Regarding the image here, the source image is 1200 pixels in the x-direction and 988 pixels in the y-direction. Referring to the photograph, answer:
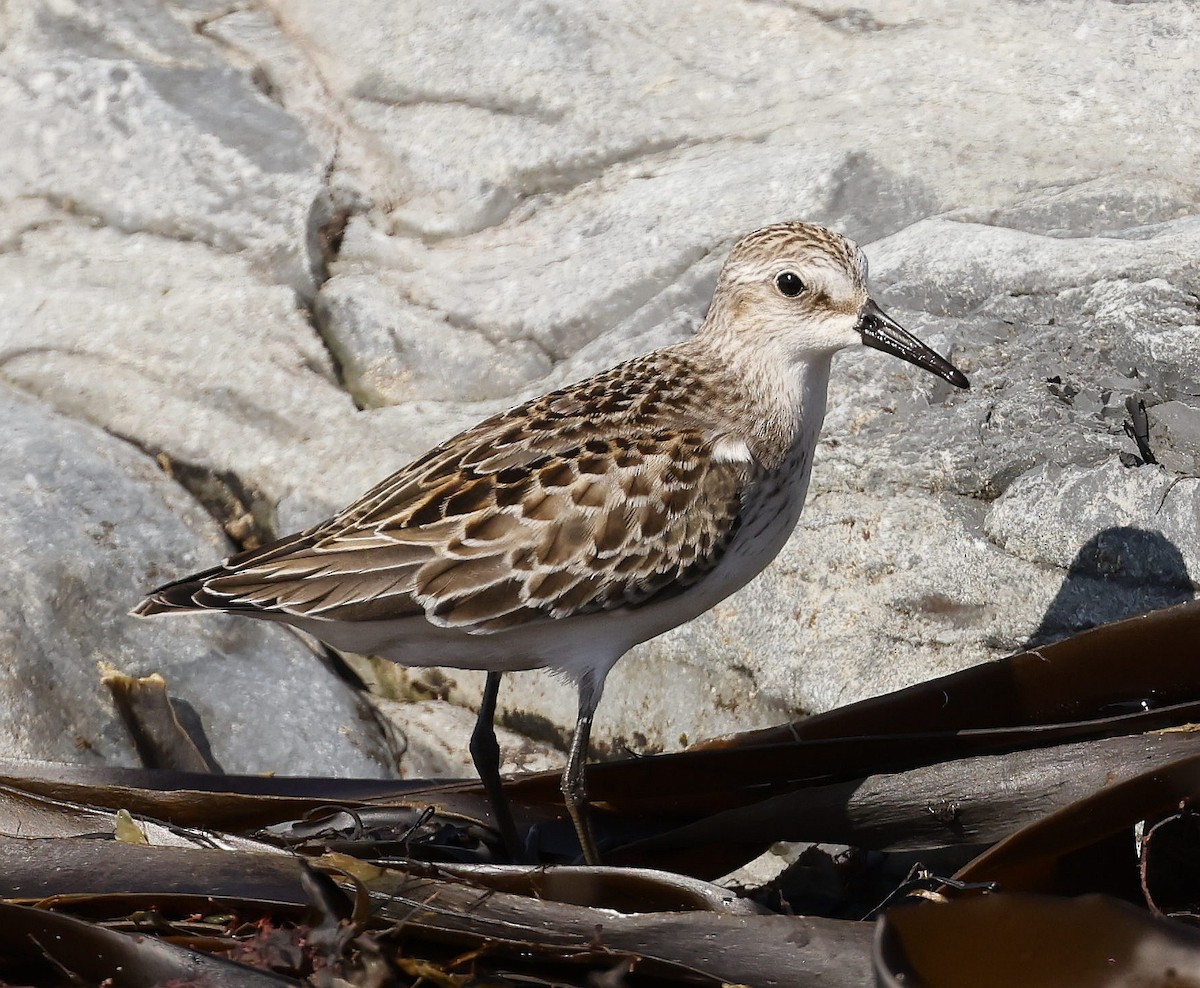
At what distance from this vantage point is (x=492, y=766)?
13.7ft

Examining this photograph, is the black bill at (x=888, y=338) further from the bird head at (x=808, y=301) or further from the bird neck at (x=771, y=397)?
the bird neck at (x=771, y=397)

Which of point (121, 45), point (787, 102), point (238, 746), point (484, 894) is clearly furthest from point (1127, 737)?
point (121, 45)

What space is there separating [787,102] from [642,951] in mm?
3906

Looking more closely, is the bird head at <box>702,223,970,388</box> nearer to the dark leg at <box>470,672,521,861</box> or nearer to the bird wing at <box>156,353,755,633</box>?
the bird wing at <box>156,353,755,633</box>

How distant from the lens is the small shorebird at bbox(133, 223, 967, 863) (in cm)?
392

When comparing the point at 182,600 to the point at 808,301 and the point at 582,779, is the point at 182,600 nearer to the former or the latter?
the point at 582,779

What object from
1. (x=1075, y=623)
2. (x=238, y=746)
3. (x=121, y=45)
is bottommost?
(x=238, y=746)

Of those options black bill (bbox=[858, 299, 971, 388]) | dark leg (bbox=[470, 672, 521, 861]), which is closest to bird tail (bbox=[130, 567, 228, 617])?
dark leg (bbox=[470, 672, 521, 861])

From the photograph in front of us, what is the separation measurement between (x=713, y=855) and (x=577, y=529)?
85cm

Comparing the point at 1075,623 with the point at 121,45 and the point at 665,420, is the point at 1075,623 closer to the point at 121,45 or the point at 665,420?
the point at 665,420

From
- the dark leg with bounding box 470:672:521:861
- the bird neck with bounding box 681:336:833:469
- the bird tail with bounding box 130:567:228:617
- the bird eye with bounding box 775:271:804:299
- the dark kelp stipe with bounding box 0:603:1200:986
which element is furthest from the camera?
the bird eye with bounding box 775:271:804:299

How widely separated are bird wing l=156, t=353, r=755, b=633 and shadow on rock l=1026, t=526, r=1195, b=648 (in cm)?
109

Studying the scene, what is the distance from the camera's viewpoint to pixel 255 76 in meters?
6.55

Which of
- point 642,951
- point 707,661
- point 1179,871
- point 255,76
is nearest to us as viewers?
point 642,951
